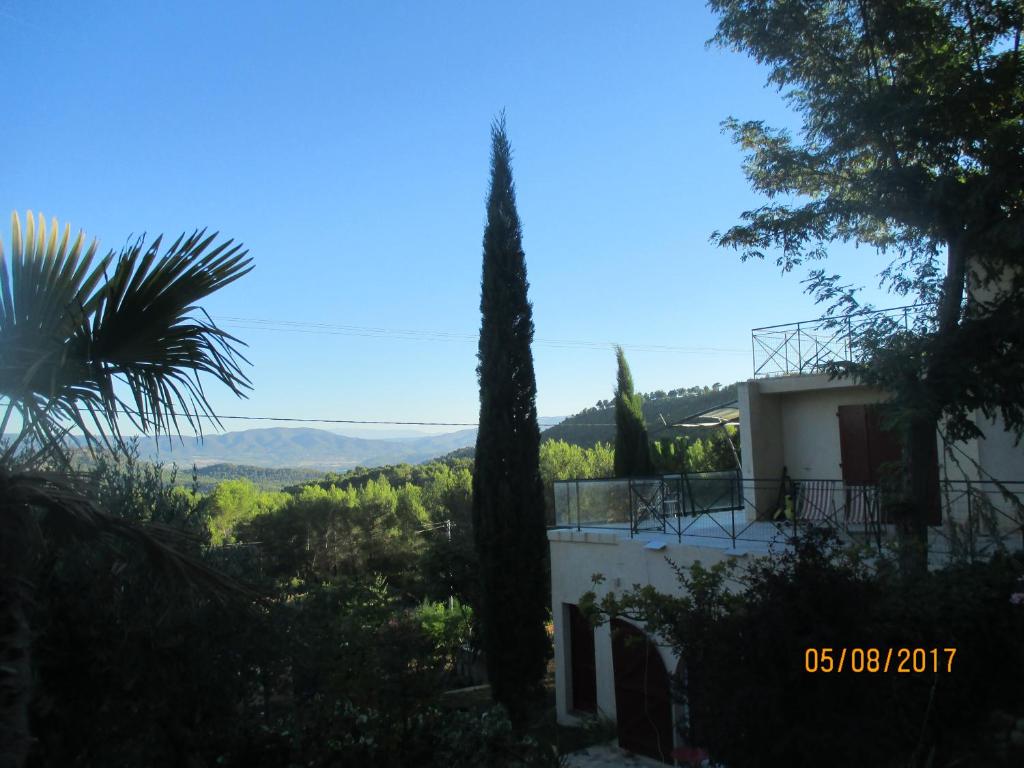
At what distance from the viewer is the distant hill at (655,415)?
4247cm

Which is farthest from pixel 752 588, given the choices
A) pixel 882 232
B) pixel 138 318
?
pixel 882 232

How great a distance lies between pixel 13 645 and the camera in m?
2.86

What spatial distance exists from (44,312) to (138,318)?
1.27 feet

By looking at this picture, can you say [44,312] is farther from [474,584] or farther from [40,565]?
[474,584]

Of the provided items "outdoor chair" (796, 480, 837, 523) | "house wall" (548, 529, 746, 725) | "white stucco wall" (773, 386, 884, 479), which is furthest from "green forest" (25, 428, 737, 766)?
"white stucco wall" (773, 386, 884, 479)

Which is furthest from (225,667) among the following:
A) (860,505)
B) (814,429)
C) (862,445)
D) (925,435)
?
(814,429)

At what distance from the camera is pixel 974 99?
737 cm

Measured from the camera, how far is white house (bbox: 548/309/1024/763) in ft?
34.0

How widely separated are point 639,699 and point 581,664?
2005 millimetres

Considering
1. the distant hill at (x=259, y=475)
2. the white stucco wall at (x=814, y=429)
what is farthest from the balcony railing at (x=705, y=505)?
the distant hill at (x=259, y=475)

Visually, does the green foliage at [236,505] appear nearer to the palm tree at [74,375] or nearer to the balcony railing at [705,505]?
the balcony railing at [705,505]

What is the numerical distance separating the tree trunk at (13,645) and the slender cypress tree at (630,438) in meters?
19.0
